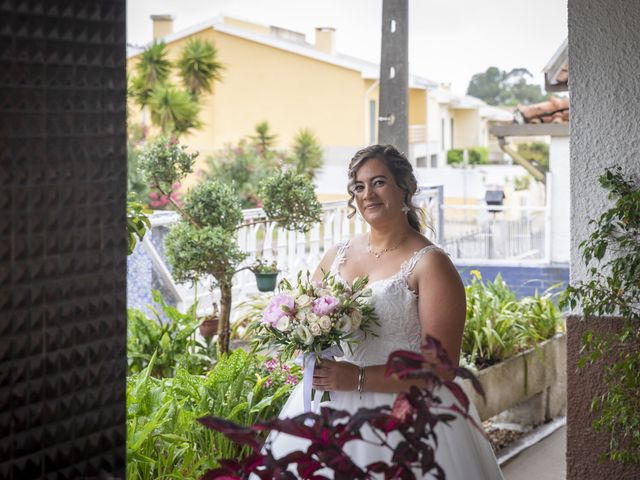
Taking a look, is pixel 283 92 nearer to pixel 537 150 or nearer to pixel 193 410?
pixel 537 150

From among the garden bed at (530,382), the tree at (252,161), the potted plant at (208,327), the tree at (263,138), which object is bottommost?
the garden bed at (530,382)

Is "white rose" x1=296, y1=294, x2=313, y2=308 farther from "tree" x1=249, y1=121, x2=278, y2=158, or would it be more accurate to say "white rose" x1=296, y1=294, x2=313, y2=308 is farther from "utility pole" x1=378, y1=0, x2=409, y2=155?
"tree" x1=249, y1=121, x2=278, y2=158

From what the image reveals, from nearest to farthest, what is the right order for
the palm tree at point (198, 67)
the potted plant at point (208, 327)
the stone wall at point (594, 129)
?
1. the stone wall at point (594, 129)
2. the potted plant at point (208, 327)
3. the palm tree at point (198, 67)

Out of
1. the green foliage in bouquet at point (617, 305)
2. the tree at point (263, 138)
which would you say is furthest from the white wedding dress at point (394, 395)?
the tree at point (263, 138)

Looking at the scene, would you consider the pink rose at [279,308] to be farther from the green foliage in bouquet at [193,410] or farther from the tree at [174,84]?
the tree at [174,84]

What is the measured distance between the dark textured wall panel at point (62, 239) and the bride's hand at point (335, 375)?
161 centimetres

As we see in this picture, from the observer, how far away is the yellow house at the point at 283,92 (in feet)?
82.8

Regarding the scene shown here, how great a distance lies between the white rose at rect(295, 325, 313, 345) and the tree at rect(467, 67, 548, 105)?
53964mm

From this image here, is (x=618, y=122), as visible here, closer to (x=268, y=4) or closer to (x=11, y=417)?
(x=11, y=417)

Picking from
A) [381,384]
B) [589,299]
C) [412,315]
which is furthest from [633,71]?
[381,384]

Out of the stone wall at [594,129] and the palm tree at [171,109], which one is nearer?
the stone wall at [594,129]

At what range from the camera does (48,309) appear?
1.46 metres

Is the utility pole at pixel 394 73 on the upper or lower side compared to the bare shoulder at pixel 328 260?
upper

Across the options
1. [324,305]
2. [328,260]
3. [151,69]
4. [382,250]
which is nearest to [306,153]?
[151,69]
